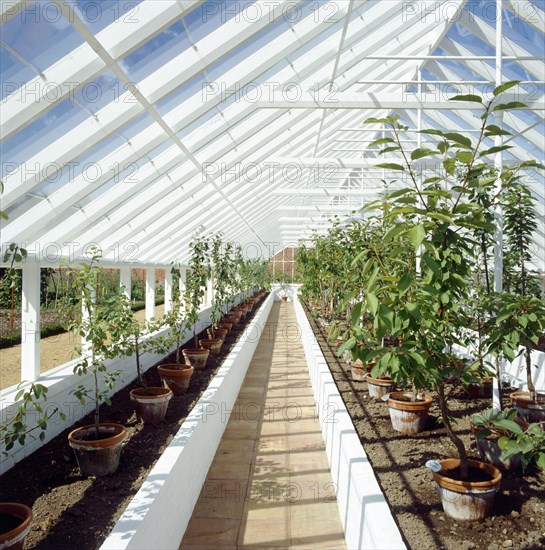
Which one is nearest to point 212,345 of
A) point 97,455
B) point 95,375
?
point 95,375

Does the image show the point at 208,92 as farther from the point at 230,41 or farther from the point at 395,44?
the point at 395,44

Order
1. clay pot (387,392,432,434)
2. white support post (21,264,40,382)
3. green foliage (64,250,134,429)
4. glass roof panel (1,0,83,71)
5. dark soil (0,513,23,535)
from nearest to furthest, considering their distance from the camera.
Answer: dark soil (0,513,23,535) < glass roof panel (1,0,83,71) < green foliage (64,250,134,429) < clay pot (387,392,432,434) < white support post (21,264,40,382)

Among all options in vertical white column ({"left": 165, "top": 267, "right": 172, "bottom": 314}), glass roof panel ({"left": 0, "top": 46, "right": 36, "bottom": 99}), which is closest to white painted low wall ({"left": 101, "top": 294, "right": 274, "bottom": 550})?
glass roof panel ({"left": 0, "top": 46, "right": 36, "bottom": 99})

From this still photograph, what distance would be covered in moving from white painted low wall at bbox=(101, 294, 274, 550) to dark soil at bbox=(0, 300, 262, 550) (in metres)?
0.32

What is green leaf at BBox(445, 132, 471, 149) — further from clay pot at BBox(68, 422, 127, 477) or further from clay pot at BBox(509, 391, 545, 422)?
clay pot at BBox(509, 391, 545, 422)

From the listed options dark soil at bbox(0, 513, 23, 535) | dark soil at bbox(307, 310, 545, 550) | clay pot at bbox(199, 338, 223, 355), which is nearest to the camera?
dark soil at bbox(0, 513, 23, 535)

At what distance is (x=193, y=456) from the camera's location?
147 inches

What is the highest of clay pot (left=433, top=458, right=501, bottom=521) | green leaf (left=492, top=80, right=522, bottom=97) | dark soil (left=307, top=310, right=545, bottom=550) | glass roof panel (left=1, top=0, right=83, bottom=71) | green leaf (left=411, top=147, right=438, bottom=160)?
glass roof panel (left=1, top=0, right=83, bottom=71)

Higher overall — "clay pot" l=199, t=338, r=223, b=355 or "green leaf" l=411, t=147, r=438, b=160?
"green leaf" l=411, t=147, r=438, b=160

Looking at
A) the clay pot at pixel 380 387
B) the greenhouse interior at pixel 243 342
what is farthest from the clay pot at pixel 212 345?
the clay pot at pixel 380 387

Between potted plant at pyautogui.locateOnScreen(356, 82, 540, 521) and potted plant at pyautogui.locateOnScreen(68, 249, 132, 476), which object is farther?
potted plant at pyautogui.locateOnScreen(68, 249, 132, 476)

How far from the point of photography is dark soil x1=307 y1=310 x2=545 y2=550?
9.29 feet

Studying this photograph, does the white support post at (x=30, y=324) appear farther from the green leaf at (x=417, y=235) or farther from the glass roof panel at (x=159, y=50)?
the green leaf at (x=417, y=235)

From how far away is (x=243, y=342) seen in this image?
8234mm
